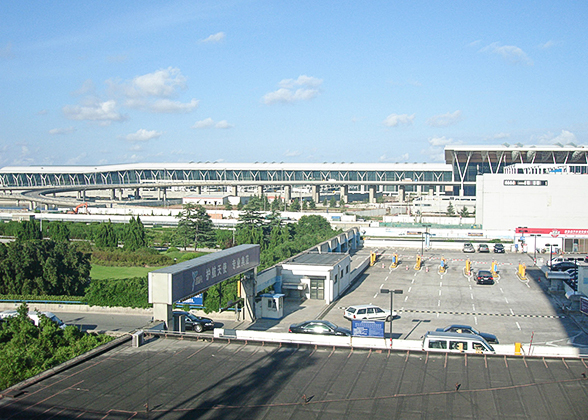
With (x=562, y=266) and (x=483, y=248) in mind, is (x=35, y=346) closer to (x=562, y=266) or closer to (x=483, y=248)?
(x=562, y=266)

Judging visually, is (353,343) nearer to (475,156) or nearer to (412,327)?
(412,327)

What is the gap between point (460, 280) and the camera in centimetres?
3547

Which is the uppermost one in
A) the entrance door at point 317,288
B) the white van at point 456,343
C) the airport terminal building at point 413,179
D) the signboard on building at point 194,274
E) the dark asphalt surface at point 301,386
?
the airport terminal building at point 413,179

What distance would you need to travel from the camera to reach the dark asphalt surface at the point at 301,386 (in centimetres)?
991

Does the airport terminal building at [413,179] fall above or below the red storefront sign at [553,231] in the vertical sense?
above

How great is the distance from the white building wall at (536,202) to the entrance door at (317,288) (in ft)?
114

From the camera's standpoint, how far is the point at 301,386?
11219mm

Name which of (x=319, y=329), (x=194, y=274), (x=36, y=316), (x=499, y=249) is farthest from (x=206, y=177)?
(x=194, y=274)

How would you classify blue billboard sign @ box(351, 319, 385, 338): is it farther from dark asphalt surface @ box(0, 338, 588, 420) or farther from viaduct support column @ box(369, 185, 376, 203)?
viaduct support column @ box(369, 185, 376, 203)

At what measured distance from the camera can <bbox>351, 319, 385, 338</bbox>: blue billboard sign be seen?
58.4 ft

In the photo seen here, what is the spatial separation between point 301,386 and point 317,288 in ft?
57.0

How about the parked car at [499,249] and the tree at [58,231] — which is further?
the tree at [58,231]

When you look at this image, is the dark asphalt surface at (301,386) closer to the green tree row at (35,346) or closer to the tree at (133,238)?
the green tree row at (35,346)

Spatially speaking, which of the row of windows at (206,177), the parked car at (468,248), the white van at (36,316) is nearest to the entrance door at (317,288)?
the white van at (36,316)
